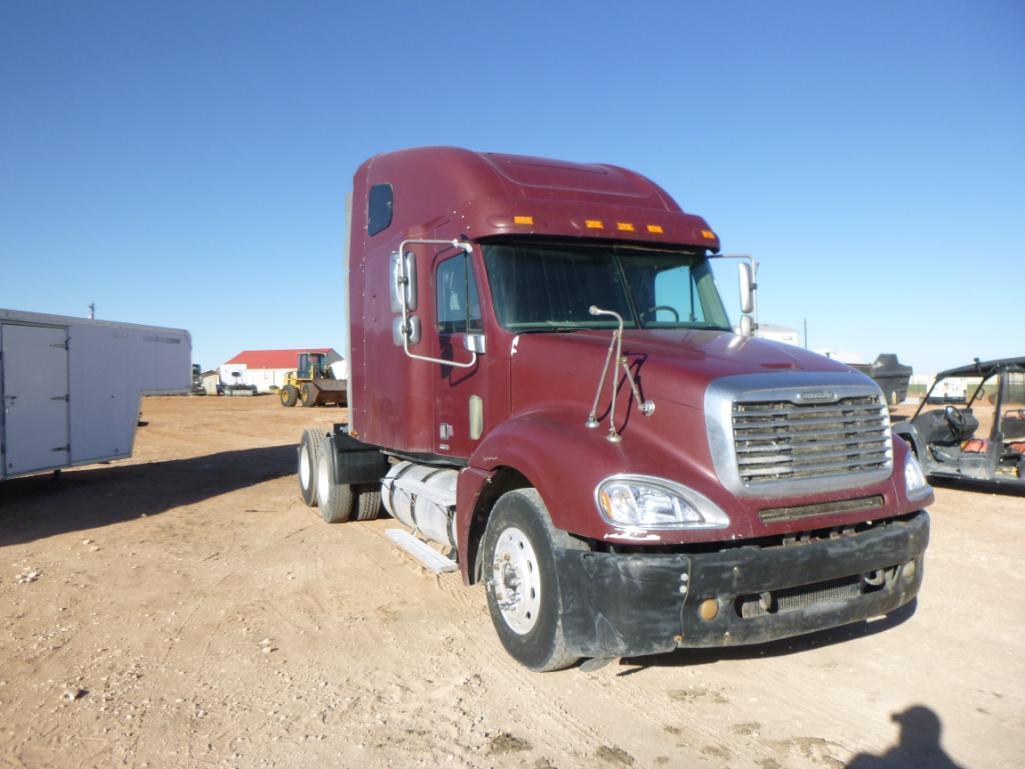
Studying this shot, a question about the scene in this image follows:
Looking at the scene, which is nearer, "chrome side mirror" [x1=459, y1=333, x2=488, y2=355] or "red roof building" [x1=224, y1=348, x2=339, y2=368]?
"chrome side mirror" [x1=459, y1=333, x2=488, y2=355]

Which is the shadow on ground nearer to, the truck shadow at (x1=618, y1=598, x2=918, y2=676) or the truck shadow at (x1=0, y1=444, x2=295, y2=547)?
the truck shadow at (x1=618, y1=598, x2=918, y2=676)

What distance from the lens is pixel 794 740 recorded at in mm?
3664

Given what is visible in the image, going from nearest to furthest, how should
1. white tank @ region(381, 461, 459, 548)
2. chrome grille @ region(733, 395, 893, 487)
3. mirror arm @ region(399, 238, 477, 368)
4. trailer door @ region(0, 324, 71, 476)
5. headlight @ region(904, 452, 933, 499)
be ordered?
chrome grille @ region(733, 395, 893, 487)
headlight @ region(904, 452, 933, 499)
mirror arm @ region(399, 238, 477, 368)
white tank @ region(381, 461, 459, 548)
trailer door @ region(0, 324, 71, 476)

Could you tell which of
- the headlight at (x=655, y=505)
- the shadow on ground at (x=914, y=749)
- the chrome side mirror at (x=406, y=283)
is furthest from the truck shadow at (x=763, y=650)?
the chrome side mirror at (x=406, y=283)

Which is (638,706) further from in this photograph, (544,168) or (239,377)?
(239,377)

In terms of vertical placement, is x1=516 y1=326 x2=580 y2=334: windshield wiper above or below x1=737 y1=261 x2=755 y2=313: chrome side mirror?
below

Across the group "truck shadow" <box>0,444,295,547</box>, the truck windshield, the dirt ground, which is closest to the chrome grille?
the dirt ground

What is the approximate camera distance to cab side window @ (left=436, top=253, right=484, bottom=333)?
211 inches

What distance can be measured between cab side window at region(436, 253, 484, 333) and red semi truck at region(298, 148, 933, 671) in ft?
0.07

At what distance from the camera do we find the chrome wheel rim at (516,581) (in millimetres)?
4238

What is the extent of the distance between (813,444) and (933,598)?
109 inches

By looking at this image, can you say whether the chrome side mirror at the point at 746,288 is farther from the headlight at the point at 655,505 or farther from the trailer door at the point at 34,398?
the trailer door at the point at 34,398

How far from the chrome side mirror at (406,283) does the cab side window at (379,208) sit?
1.64 m

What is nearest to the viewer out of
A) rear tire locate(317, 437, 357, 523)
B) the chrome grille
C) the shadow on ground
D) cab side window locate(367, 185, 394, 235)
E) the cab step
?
the shadow on ground
